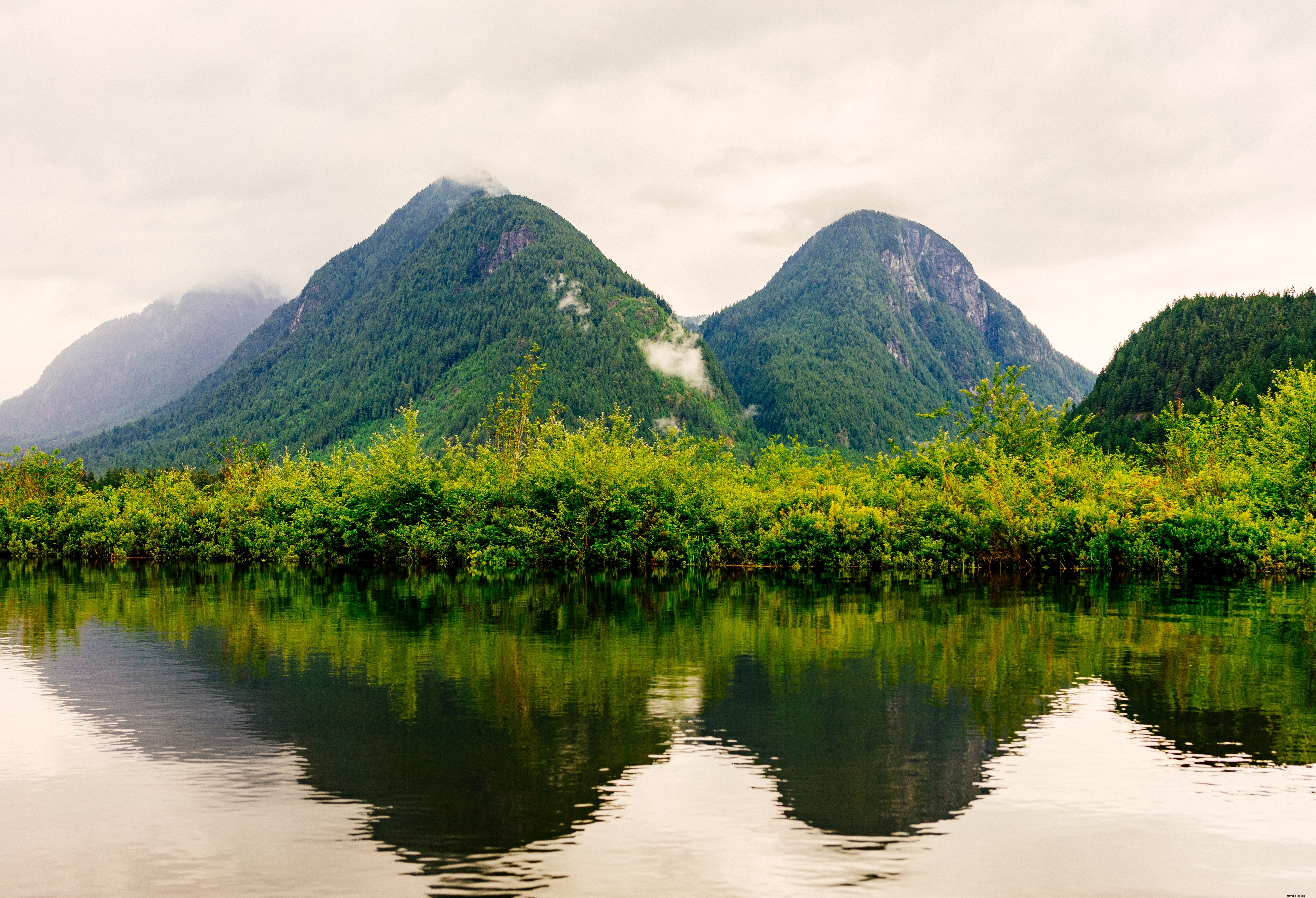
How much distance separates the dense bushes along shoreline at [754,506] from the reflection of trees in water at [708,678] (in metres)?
6.51

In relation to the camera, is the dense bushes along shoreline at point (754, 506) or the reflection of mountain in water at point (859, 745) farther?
the dense bushes along shoreline at point (754, 506)

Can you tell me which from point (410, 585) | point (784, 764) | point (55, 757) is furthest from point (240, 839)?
point (410, 585)

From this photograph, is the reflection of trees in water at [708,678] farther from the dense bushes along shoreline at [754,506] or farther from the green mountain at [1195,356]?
the green mountain at [1195,356]

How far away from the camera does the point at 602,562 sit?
3959 cm

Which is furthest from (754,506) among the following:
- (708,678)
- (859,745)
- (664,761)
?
(664,761)

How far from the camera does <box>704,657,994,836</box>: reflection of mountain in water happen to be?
882cm

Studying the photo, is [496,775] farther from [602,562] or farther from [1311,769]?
[602,562]

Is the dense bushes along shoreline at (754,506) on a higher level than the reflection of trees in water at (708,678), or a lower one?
higher

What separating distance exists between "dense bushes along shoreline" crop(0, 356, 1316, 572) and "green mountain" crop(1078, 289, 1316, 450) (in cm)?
11539

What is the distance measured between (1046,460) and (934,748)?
2968 cm

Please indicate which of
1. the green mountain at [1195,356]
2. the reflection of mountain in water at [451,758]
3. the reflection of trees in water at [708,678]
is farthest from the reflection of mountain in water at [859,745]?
the green mountain at [1195,356]

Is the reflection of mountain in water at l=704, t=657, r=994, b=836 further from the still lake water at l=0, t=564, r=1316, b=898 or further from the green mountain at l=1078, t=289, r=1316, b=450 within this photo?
the green mountain at l=1078, t=289, r=1316, b=450

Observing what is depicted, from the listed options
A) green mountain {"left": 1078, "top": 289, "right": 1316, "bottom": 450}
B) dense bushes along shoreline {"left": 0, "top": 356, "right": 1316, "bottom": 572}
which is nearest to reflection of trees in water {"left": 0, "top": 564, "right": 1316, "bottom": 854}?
dense bushes along shoreline {"left": 0, "top": 356, "right": 1316, "bottom": 572}

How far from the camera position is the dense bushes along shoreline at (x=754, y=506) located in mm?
33875
